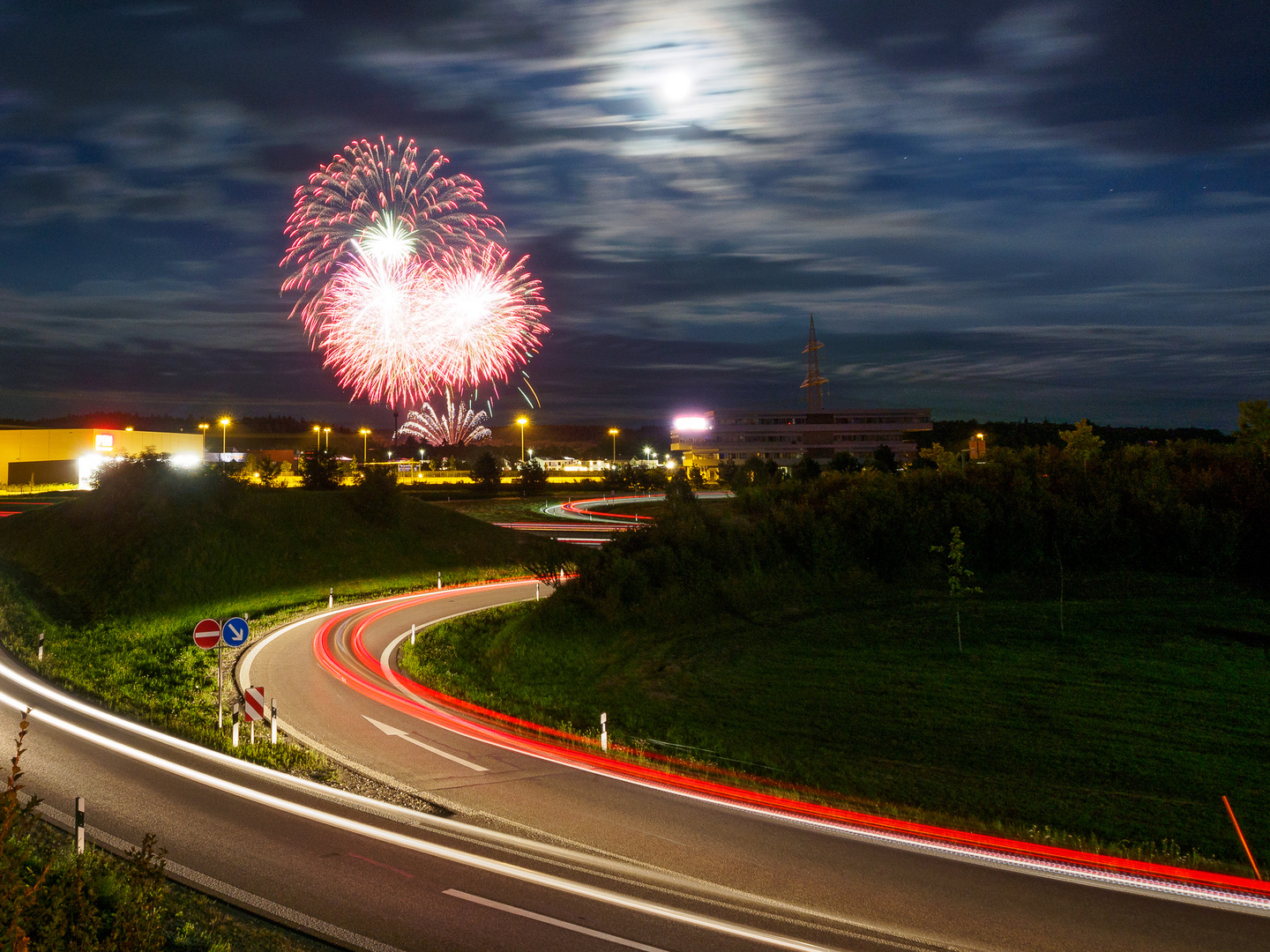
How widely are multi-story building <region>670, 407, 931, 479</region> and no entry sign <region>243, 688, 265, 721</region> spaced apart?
12512 centimetres

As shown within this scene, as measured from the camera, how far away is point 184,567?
43062 mm

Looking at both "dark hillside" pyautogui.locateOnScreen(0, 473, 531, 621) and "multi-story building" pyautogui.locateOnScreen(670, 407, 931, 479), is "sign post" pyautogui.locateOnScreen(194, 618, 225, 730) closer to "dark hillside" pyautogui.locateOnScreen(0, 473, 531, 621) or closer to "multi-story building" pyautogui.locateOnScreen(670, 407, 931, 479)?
"dark hillside" pyautogui.locateOnScreen(0, 473, 531, 621)

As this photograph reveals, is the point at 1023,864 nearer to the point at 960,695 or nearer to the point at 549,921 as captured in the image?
the point at 549,921

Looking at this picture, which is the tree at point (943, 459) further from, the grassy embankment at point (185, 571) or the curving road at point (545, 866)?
the curving road at point (545, 866)

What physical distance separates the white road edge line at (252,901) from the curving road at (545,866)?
4cm

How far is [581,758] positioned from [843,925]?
7953 mm

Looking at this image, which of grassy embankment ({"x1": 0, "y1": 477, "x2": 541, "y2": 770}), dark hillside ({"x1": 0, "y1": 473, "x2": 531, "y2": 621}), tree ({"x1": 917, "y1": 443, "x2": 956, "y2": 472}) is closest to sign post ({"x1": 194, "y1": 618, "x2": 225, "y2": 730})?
grassy embankment ({"x1": 0, "y1": 477, "x2": 541, "y2": 770})

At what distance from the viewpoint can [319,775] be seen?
14891mm

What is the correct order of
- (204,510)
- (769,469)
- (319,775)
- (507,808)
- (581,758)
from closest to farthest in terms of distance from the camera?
(507,808)
(319,775)
(581,758)
(204,510)
(769,469)

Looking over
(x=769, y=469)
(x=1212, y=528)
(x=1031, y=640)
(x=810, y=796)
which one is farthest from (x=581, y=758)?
(x=769, y=469)

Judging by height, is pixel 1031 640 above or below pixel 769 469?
below

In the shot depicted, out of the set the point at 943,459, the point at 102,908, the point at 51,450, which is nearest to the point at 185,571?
the point at 102,908

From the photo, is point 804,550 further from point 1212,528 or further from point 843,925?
point 843,925

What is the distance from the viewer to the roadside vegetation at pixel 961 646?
62.4ft
